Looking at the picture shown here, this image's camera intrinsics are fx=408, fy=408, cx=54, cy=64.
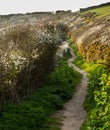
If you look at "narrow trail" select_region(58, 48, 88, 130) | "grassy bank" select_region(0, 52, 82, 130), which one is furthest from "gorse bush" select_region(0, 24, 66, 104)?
"narrow trail" select_region(58, 48, 88, 130)

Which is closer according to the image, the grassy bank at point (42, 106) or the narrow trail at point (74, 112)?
the grassy bank at point (42, 106)

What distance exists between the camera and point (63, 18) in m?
143

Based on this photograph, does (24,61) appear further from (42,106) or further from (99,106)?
(99,106)

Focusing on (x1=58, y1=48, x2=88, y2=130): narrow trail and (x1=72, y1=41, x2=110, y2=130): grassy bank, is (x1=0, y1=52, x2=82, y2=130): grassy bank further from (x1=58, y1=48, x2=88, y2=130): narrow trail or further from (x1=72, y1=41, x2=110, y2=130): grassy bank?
(x1=72, y1=41, x2=110, y2=130): grassy bank

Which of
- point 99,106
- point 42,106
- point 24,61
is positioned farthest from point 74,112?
point 24,61

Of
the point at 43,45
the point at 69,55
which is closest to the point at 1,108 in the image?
the point at 43,45

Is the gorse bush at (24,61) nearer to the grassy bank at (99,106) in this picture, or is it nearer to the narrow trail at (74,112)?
the narrow trail at (74,112)

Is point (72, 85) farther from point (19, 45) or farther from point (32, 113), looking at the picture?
point (32, 113)

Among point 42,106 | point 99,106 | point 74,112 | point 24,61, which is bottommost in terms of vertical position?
point 74,112

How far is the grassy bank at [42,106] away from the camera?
24.8m

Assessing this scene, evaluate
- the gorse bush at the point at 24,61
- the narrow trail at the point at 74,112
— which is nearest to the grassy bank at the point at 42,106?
the narrow trail at the point at 74,112

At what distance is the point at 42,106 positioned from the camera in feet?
94.9

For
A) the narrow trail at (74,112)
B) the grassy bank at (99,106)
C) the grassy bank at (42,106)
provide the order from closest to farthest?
the grassy bank at (99,106)
the grassy bank at (42,106)
the narrow trail at (74,112)

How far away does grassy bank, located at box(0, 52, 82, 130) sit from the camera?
24.8 m
